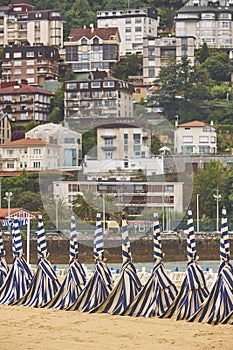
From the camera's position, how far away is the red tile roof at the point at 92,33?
127 meters

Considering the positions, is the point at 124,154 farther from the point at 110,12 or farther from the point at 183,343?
the point at 183,343

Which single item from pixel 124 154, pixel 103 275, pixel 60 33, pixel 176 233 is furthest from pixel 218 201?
pixel 60 33

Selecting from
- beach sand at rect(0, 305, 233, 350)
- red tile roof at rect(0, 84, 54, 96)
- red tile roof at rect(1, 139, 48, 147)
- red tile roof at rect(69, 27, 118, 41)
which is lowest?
beach sand at rect(0, 305, 233, 350)

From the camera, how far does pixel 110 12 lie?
441ft

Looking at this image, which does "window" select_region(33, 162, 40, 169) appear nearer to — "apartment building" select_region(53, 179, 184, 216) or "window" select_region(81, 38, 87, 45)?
"apartment building" select_region(53, 179, 184, 216)

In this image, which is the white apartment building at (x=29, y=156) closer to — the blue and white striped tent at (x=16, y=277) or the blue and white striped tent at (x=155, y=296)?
the blue and white striped tent at (x=16, y=277)

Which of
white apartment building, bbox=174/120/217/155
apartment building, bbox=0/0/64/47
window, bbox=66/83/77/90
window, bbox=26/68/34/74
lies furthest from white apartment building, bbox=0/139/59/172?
apartment building, bbox=0/0/64/47

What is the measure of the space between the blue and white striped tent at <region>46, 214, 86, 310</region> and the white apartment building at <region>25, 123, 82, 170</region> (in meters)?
56.6

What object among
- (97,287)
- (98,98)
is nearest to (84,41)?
(98,98)

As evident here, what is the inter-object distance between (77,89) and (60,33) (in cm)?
2396

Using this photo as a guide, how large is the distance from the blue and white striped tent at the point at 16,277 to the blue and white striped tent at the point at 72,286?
115cm

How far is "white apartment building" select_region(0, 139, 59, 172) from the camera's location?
3659 inches

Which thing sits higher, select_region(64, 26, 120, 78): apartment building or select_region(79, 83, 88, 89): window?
select_region(64, 26, 120, 78): apartment building

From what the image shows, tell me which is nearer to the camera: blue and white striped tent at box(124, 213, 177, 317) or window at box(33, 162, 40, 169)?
blue and white striped tent at box(124, 213, 177, 317)
